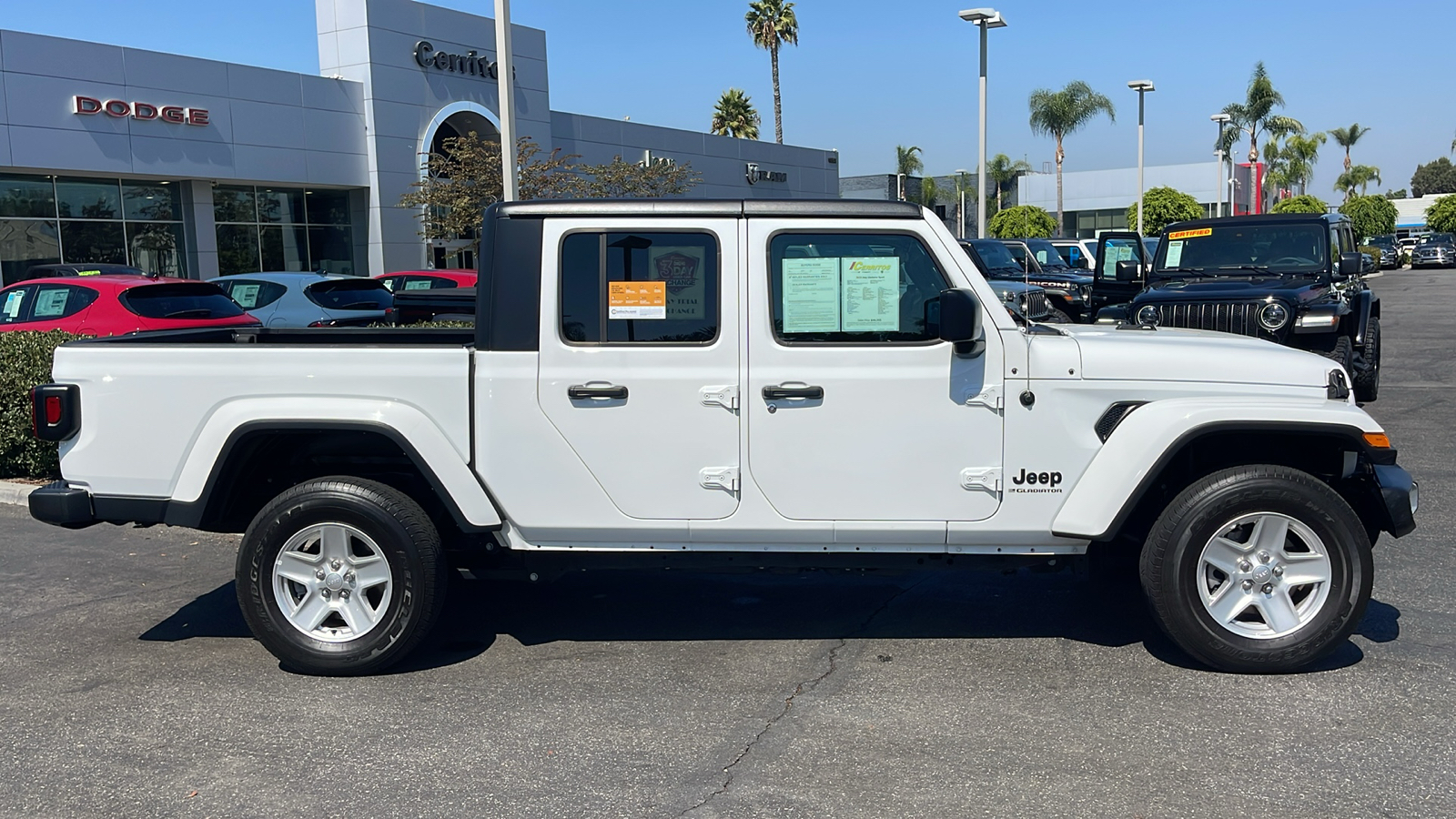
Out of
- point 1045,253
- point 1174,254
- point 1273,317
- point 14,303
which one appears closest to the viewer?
point 1273,317

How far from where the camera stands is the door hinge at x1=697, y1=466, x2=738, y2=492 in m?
4.75

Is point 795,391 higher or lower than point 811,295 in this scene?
lower

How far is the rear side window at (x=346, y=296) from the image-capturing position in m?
15.9

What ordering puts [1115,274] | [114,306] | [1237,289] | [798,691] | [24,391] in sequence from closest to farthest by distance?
[798,691] < [24,391] < [1237,289] < [114,306] < [1115,274]

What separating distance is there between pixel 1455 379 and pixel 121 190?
25.1m

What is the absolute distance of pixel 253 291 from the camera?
1602 cm

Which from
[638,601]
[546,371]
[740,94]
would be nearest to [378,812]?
[546,371]

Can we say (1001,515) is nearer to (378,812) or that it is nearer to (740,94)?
(378,812)

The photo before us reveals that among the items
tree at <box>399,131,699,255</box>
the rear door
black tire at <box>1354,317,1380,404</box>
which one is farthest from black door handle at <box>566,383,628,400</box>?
tree at <box>399,131,699,255</box>

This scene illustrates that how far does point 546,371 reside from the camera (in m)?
4.76

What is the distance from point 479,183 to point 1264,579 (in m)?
26.5

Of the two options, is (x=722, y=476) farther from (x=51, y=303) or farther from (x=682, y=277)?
(x=51, y=303)

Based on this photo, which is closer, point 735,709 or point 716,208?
point 735,709

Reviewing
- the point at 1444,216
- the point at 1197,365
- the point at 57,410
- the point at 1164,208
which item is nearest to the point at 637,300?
the point at 1197,365
